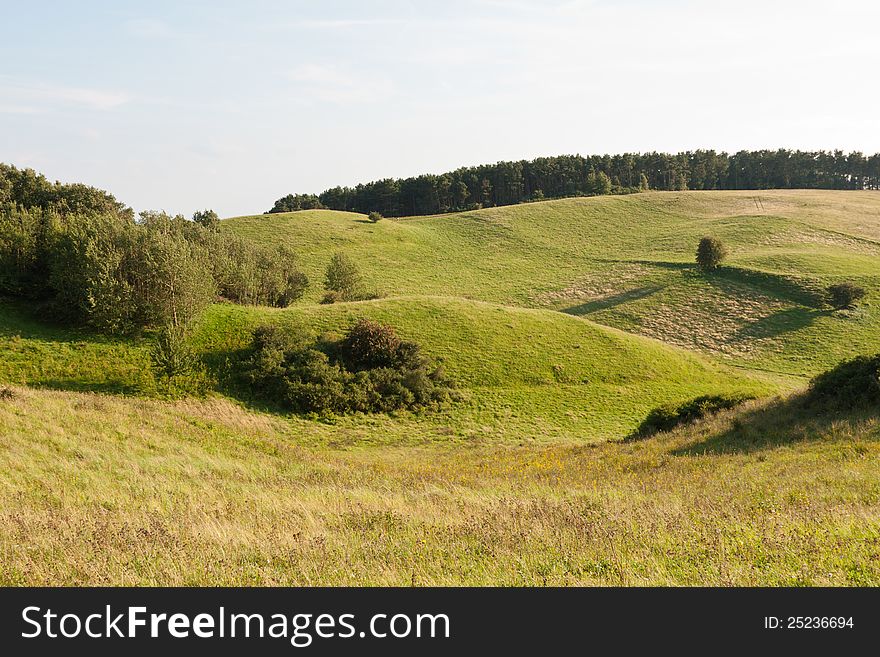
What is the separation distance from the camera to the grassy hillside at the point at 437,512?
701 centimetres

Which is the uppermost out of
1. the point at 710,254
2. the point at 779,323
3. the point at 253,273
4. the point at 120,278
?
the point at 710,254

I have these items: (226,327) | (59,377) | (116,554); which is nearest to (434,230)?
(226,327)

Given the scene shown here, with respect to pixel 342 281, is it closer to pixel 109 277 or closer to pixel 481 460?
pixel 109 277

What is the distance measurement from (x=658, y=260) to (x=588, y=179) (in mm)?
82080

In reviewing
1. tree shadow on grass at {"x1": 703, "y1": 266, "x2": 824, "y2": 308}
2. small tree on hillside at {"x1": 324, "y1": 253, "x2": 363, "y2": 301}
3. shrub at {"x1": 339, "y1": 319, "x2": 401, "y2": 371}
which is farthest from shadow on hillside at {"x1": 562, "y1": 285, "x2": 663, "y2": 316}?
shrub at {"x1": 339, "y1": 319, "x2": 401, "y2": 371}

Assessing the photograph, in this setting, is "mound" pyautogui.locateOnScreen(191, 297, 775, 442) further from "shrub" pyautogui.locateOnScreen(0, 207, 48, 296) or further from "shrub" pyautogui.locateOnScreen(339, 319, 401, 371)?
"shrub" pyautogui.locateOnScreen(0, 207, 48, 296)

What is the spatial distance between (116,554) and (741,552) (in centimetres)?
919

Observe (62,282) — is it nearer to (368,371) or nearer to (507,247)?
(368,371)

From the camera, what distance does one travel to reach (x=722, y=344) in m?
53.3

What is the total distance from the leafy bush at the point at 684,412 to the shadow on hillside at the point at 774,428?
7.23ft

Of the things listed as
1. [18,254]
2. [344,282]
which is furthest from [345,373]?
[344,282]

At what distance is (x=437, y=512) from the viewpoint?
429 inches

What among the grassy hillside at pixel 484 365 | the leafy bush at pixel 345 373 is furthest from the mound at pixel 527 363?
the leafy bush at pixel 345 373

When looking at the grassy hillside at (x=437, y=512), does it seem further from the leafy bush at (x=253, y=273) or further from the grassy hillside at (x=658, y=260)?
the grassy hillside at (x=658, y=260)
